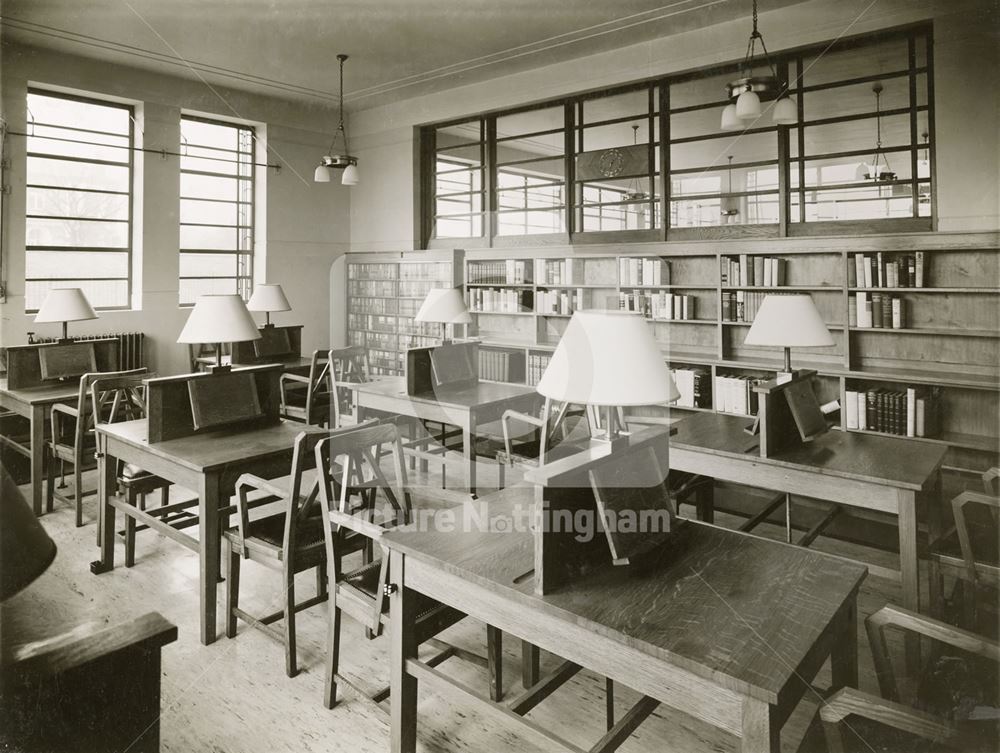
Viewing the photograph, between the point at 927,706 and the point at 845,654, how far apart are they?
8.1 inches

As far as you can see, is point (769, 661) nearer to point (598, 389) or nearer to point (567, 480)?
point (567, 480)

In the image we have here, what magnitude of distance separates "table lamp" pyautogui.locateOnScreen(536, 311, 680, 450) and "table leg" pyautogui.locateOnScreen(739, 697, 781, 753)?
684 millimetres

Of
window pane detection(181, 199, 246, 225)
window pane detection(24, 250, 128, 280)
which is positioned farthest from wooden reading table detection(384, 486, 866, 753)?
window pane detection(181, 199, 246, 225)

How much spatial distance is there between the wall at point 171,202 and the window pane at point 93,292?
20cm

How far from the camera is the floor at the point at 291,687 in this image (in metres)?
2.15

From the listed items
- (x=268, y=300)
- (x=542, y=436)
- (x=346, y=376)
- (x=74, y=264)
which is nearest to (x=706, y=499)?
(x=542, y=436)

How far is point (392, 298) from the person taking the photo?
789 centimetres

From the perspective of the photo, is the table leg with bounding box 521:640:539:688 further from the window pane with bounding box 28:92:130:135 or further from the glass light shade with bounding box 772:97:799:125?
the window pane with bounding box 28:92:130:135

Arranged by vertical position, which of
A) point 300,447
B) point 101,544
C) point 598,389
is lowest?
point 101,544

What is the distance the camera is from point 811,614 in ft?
4.91

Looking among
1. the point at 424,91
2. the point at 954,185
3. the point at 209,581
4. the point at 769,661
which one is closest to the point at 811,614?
the point at 769,661

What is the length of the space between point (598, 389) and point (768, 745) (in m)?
0.82

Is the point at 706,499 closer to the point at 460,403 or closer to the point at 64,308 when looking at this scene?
the point at 460,403

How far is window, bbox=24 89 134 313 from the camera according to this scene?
6.19 metres
